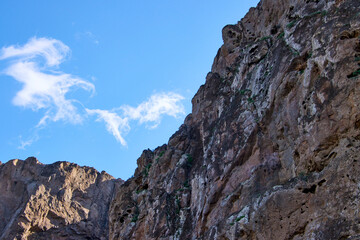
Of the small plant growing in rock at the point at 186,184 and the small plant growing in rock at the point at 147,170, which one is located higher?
the small plant growing in rock at the point at 147,170

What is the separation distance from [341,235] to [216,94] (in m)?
21.0

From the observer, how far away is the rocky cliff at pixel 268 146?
1672 centimetres

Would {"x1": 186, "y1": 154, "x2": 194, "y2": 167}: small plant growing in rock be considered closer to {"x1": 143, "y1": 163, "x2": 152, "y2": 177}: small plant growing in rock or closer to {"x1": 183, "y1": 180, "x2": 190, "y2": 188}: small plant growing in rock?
{"x1": 183, "y1": 180, "x2": 190, "y2": 188}: small plant growing in rock

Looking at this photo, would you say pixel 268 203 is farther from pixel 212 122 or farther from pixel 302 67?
pixel 212 122

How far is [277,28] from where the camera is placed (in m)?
30.7

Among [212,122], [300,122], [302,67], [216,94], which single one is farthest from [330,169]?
[216,94]

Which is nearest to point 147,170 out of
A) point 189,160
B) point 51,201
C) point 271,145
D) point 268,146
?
point 189,160

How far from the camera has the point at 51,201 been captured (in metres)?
59.4

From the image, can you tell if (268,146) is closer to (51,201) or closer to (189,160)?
(189,160)

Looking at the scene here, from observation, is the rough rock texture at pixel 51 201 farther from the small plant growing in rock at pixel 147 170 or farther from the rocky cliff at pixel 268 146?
the small plant growing in rock at pixel 147 170

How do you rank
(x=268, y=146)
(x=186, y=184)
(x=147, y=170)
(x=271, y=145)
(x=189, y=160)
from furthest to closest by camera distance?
(x=147, y=170) < (x=189, y=160) < (x=186, y=184) < (x=268, y=146) < (x=271, y=145)

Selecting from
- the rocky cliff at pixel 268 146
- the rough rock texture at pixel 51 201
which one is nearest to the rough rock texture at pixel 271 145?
the rocky cliff at pixel 268 146

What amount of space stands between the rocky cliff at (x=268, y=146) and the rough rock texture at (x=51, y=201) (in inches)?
886

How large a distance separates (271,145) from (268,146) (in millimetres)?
207
